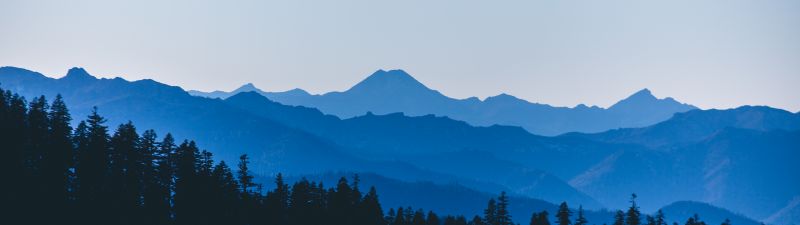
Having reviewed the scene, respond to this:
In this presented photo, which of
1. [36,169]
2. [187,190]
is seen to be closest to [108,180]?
[187,190]

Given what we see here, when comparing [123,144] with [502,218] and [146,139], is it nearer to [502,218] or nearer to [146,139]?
[146,139]

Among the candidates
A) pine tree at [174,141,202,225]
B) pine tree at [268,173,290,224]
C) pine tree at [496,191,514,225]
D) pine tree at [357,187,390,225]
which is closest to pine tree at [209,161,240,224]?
pine tree at [174,141,202,225]

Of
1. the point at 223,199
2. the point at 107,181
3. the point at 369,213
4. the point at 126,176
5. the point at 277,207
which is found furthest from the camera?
the point at 369,213

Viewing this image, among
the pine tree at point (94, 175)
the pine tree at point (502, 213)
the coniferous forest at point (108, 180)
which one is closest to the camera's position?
the coniferous forest at point (108, 180)

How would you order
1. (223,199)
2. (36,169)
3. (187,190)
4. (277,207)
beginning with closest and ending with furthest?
(36,169) → (187,190) → (223,199) → (277,207)

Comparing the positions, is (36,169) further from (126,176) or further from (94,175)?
(126,176)

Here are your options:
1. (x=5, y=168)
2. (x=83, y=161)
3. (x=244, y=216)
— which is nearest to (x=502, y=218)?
(x=244, y=216)

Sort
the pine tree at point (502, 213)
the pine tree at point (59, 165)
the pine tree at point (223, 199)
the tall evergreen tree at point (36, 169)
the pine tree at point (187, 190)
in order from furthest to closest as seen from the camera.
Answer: the pine tree at point (502, 213)
the pine tree at point (223, 199)
the pine tree at point (187, 190)
the pine tree at point (59, 165)
the tall evergreen tree at point (36, 169)

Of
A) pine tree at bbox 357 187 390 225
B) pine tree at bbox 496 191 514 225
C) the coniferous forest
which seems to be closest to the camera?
the coniferous forest

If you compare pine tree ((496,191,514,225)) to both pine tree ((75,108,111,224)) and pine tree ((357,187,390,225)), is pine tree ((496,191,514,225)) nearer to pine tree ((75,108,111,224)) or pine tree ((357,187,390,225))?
pine tree ((357,187,390,225))

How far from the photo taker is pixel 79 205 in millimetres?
85312

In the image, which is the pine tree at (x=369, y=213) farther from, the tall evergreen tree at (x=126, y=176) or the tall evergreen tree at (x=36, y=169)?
the tall evergreen tree at (x=36, y=169)

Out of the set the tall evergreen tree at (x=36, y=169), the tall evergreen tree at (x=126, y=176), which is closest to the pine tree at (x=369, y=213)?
the tall evergreen tree at (x=126, y=176)

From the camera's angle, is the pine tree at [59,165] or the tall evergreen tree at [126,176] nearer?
the pine tree at [59,165]
